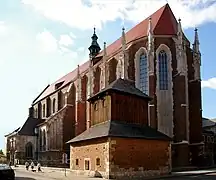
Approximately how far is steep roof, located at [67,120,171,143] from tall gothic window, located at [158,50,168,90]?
1133 centimetres

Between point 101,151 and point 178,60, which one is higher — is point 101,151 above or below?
below

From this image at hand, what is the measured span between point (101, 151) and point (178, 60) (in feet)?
56.1

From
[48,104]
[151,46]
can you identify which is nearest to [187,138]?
[151,46]

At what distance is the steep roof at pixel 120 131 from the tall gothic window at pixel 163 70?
37.2ft

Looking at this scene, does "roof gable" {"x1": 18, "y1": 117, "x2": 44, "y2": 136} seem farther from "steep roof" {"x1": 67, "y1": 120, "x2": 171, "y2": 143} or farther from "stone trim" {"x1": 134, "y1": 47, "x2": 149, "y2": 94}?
"steep roof" {"x1": 67, "y1": 120, "x2": 171, "y2": 143}

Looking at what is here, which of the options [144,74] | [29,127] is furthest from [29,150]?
[144,74]

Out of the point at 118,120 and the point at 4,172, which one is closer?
the point at 4,172

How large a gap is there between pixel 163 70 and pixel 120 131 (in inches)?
627

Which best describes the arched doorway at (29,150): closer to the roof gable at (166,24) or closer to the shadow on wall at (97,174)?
the roof gable at (166,24)

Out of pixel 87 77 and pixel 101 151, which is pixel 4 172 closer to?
pixel 101 151

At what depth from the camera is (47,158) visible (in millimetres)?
57156

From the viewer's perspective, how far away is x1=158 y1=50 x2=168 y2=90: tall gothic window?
40250 millimetres

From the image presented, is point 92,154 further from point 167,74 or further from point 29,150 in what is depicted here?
point 29,150

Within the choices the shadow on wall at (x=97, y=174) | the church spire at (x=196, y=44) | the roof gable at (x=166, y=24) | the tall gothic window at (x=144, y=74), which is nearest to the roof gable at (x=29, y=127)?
the tall gothic window at (x=144, y=74)
